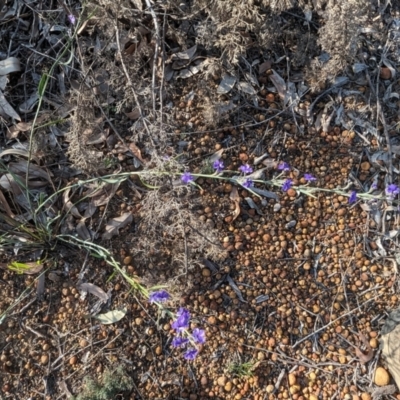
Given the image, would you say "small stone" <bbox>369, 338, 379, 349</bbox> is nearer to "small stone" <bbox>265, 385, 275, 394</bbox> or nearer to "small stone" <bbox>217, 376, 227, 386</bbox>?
"small stone" <bbox>265, 385, 275, 394</bbox>

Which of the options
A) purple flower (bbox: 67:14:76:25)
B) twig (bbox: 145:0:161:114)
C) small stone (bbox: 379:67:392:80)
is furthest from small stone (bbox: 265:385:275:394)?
purple flower (bbox: 67:14:76:25)

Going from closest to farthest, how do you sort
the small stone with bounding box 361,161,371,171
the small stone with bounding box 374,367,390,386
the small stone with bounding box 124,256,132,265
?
the small stone with bounding box 374,367,390,386
the small stone with bounding box 124,256,132,265
the small stone with bounding box 361,161,371,171

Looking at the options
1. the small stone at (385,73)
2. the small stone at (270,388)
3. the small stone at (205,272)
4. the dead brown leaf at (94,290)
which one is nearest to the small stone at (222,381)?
the small stone at (270,388)

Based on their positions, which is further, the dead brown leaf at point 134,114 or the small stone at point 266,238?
the dead brown leaf at point 134,114

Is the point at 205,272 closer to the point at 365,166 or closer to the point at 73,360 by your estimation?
the point at 73,360

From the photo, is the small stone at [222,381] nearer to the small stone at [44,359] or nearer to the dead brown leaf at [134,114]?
the small stone at [44,359]

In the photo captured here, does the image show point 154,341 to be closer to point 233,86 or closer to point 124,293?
point 124,293

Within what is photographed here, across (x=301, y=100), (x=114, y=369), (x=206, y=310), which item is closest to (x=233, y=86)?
(x=301, y=100)

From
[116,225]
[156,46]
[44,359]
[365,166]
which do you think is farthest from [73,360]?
[365,166]
